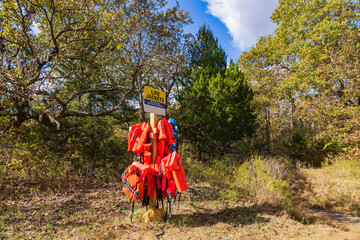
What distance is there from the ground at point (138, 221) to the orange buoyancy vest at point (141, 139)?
1503 millimetres

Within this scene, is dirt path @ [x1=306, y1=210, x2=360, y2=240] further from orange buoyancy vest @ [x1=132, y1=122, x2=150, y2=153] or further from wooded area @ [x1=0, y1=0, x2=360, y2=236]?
orange buoyancy vest @ [x1=132, y1=122, x2=150, y2=153]

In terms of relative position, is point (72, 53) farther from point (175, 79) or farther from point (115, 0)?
point (175, 79)

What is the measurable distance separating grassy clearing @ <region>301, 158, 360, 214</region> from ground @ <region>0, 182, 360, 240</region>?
148cm

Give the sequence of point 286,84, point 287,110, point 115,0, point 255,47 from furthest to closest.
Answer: point 287,110
point 255,47
point 286,84
point 115,0

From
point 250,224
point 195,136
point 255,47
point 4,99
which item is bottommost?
point 250,224

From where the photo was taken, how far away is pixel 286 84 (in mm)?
12953

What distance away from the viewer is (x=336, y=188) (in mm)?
7621

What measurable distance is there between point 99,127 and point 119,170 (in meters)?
2.01

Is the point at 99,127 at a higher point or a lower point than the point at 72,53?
lower

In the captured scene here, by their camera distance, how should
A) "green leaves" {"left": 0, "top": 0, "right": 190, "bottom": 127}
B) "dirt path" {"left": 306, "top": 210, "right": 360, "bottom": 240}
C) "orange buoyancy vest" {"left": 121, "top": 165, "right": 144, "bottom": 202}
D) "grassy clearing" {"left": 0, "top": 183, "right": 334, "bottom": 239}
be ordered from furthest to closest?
"green leaves" {"left": 0, "top": 0, "right": 190, "bottom": 127}
"dirt path" {"left": 306, "top": 210, "right": 360, "bottom": 240}
"orange buoyancy vest" {"left": 121, "top": 165, "right": 144, "bottom": 202}
"grassy clearing" {"left": 0, "top": 183, "right": 334, "bottom": 239}

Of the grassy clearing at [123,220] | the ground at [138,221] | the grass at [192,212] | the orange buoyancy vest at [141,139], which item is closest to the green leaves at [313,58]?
the grass at [192,212]

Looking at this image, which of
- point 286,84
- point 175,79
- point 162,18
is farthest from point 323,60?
point 162,18

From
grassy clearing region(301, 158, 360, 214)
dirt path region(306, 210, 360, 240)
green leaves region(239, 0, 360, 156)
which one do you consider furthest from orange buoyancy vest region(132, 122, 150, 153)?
green leaves region(239, 0, 360, 156)

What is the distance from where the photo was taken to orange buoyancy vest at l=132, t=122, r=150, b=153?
13.2 ft
